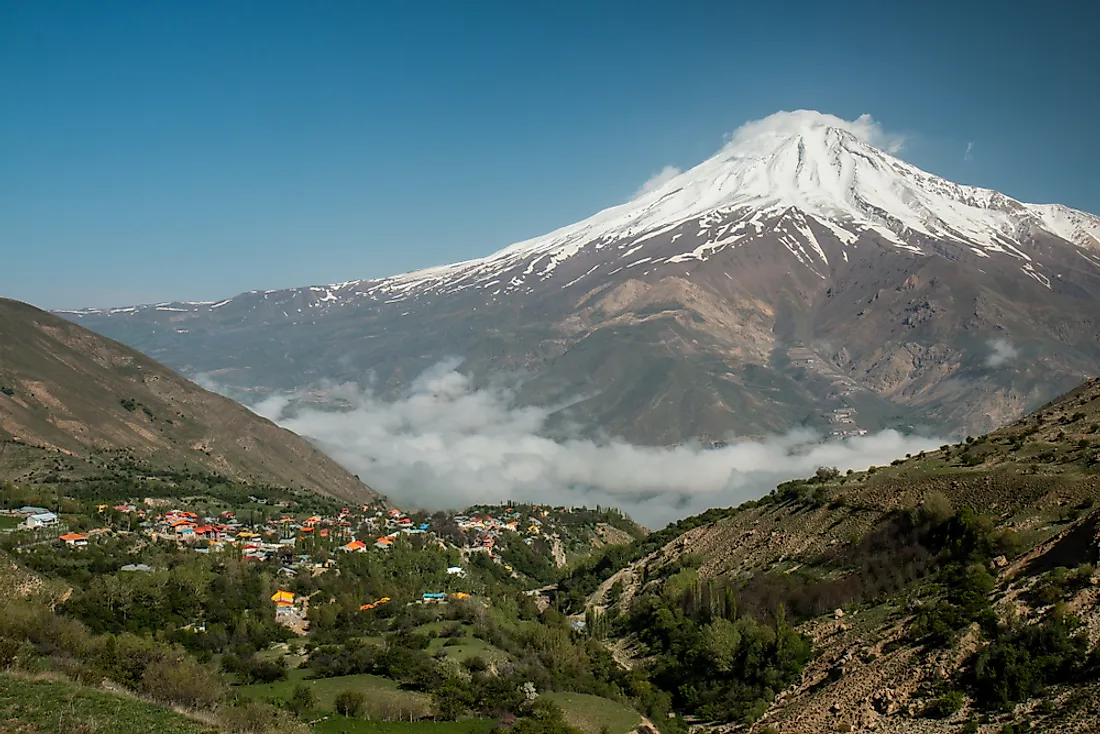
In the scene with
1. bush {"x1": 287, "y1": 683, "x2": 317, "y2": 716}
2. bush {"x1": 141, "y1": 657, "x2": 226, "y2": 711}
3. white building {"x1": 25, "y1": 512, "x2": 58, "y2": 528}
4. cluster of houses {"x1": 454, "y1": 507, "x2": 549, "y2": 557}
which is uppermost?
bush {"x1": 141, "y1": 657, "x2": 226, "y2": 711}

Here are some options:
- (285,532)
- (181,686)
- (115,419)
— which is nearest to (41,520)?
(285,532)

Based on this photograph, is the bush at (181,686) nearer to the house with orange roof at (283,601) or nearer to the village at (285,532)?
the village at (285,532)

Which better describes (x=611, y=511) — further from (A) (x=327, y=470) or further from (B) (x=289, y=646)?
(B) (x=289, y=646)

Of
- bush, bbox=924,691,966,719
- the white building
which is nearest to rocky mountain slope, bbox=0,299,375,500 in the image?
the white building

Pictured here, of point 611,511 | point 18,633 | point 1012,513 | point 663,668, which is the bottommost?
point 611,511

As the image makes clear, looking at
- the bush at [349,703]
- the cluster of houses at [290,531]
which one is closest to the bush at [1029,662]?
the bush at [349,703]

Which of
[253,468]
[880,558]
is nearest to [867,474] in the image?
[880,558]

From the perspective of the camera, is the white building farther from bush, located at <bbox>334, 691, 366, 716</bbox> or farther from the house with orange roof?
bush, located at <bbox>334, 691, 366, 716</bbox>
